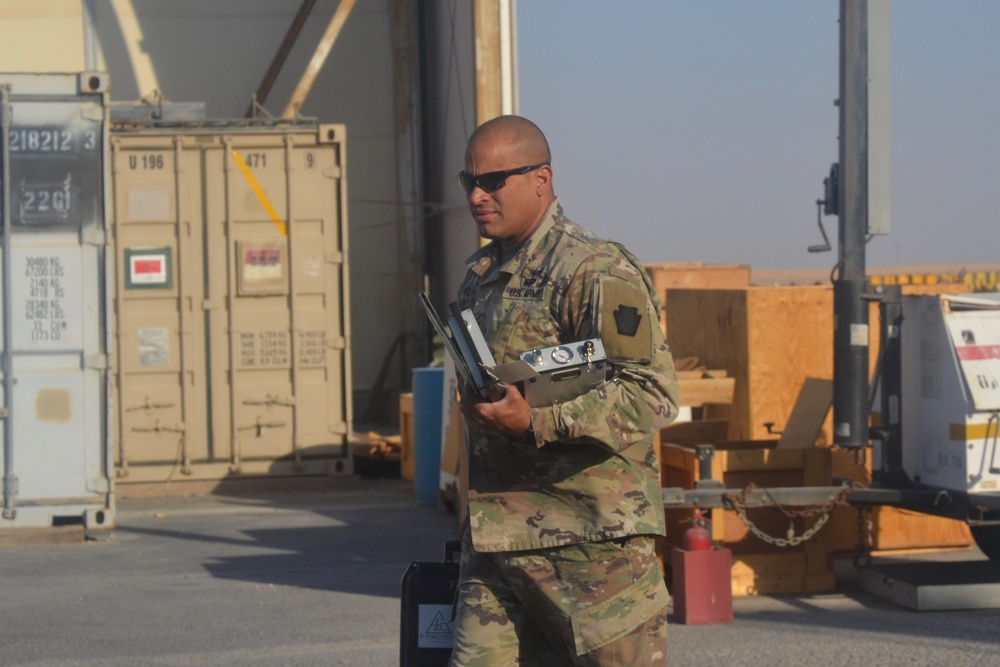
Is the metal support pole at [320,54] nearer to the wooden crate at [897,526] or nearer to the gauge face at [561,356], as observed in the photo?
the wooden crate at [897,526]

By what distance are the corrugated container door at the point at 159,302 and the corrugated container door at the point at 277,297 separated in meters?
0.17

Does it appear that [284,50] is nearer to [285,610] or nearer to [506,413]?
[285,610]

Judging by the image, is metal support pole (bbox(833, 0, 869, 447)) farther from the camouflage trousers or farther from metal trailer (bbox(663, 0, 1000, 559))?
the camouflage trousers

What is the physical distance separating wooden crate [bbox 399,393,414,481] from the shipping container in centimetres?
54

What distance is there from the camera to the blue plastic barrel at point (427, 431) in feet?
35.4

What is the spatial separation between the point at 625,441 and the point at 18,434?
720cm

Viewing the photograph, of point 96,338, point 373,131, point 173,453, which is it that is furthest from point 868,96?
point 373,131

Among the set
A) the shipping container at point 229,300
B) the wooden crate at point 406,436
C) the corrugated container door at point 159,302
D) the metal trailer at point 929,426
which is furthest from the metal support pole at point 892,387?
the corrugated container door at point 159,302

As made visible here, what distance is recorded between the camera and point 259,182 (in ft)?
38.9

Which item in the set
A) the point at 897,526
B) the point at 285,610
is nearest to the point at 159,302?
the point at 285,610

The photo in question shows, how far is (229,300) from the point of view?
11.9 m

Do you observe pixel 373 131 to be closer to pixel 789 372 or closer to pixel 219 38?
pixel 219 38

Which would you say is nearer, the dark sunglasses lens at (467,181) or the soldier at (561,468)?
the soldier at (561,468)

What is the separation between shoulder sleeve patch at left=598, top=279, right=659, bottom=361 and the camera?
308 cm
